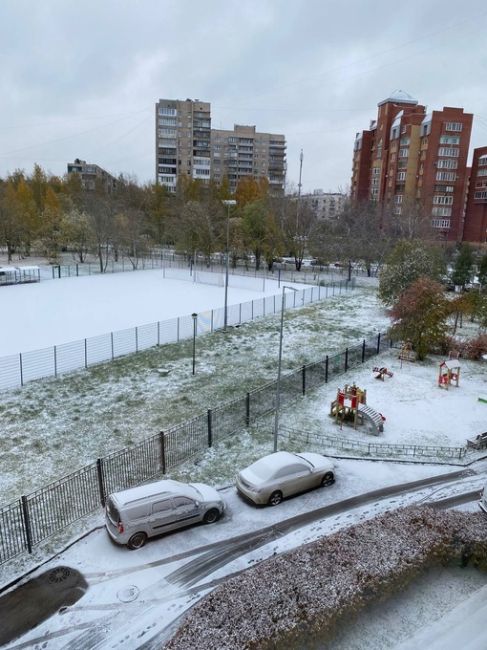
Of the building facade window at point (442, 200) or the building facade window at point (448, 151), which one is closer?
the building facade window at point (448, 151)

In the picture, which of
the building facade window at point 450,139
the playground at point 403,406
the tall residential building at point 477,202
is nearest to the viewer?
the playground at point 403,406

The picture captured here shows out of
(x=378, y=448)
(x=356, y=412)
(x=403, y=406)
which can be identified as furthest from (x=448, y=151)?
(x=378, y=448)

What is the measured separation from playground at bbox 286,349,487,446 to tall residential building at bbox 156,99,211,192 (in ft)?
316

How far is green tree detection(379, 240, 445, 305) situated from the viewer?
31.9m

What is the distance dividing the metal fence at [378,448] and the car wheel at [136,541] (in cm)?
640

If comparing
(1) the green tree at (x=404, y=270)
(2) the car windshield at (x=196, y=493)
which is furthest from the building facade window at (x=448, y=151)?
(2) the car windshield at (x=196, y=493)

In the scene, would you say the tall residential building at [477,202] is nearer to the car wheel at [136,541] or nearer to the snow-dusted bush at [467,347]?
the snow-dusted bush at [467,347]

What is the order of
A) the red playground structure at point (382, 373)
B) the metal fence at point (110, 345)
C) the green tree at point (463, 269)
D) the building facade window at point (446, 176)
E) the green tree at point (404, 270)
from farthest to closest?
the building facade window at point (446, 176) → the green tree at point (463, 269) → the green tree at point (404, 270) → the red playground structure at point (382, 373) → the metal fence at point (110, 345)

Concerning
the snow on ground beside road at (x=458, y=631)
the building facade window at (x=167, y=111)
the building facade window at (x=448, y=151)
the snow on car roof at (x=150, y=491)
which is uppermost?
the building facade window at (x=167, y=111)

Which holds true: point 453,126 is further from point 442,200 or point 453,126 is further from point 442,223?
point 442,223

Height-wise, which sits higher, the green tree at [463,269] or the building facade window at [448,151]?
the building facade window at [448,151]

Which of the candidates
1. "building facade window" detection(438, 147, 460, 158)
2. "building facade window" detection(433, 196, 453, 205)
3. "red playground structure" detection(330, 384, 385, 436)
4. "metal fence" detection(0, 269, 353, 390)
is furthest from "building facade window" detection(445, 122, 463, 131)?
"red playground structure" detection(330, 384, 385, 436)

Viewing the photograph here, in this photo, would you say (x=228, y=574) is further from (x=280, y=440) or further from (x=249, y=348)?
(x=249, y=348)

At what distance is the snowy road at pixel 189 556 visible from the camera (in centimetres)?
802
